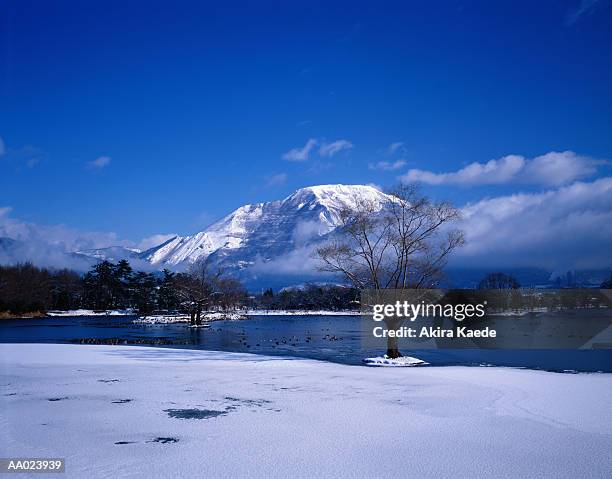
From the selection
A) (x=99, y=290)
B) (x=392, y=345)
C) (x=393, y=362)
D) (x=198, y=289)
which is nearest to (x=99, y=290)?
(x=99, y=290)

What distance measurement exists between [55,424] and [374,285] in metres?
22.3

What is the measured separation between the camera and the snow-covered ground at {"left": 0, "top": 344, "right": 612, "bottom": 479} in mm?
7684

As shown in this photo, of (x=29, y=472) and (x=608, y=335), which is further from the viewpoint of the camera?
(x=608, y=335)

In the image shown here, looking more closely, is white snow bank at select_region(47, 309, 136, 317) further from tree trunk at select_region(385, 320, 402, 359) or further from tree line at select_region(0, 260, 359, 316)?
tree trunk at select_region(385, 320, 402, 359)

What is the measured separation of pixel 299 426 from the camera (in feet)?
33.1

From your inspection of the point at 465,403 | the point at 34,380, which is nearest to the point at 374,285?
the point at 465,403

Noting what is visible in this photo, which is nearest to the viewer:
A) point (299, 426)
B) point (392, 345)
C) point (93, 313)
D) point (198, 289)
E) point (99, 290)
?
point (299, 426)

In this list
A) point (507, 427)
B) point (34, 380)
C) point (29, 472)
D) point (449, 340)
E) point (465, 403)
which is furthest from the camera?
point (449, 340)

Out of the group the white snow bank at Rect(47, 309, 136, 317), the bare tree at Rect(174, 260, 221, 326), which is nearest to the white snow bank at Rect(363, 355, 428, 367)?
the bare tree at Rect(174, 260, 221, 326)

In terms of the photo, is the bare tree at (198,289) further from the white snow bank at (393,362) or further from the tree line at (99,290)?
the white snow bank at (393,362)

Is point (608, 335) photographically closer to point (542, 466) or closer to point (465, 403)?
point (465, 403)

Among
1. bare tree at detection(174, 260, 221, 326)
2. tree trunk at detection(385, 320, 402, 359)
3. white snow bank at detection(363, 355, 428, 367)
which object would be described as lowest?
white snow bank at detection(363, 355, 428, 367)

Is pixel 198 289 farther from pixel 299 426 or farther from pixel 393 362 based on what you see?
pixel 299 426

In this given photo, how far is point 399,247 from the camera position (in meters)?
30.0
